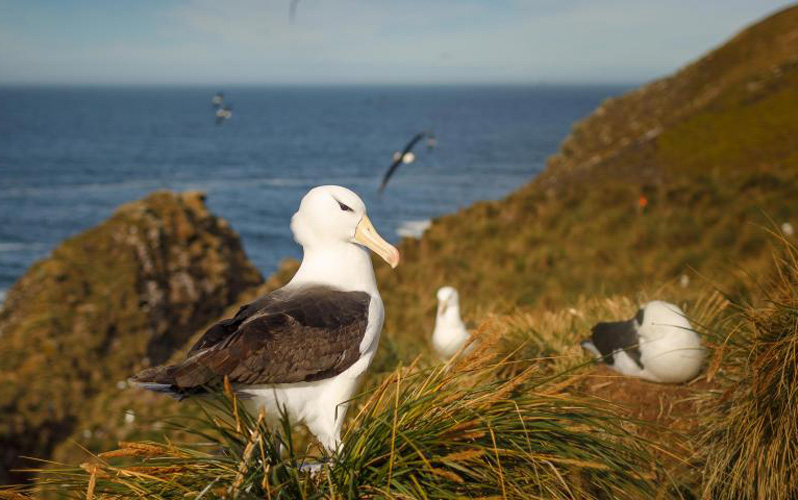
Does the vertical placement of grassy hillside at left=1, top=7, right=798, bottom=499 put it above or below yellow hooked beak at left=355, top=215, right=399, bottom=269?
below

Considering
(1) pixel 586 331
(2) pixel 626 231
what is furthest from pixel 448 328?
(2) pixel 626 231

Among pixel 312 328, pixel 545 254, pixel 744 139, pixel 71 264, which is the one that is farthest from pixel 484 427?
pixel 744 139

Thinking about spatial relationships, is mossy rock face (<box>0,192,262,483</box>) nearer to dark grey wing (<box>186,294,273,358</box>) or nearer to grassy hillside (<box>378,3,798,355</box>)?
grassy hillside (<box>378,3,798,355</box>)

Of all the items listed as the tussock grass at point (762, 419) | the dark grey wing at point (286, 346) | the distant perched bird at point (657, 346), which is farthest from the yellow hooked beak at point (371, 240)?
the distant perched bird at point (657, 346)

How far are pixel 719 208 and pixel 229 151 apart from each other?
78.8m

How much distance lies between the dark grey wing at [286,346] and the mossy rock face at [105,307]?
8.90m

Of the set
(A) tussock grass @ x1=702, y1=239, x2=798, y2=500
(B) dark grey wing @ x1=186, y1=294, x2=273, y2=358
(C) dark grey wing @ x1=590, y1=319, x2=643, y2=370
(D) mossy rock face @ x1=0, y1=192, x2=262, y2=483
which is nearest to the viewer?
(B) dark grey wing @ x1=186, y1=294, x2=273, y2=358

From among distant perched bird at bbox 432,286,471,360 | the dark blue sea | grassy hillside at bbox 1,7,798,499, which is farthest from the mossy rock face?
the dark blue sea

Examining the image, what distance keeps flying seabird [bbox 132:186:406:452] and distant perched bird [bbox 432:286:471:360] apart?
337cm

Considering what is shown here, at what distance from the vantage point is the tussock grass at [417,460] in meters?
2.58

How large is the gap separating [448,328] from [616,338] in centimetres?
208

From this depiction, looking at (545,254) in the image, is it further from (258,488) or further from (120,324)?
(258,488)

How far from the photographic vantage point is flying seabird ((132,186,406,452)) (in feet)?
9.33

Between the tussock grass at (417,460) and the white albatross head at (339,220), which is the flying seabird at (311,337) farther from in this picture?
the tussock grass at (417,460)
